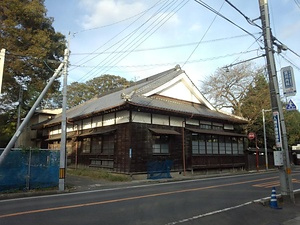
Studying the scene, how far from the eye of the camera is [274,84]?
10227 millimetres

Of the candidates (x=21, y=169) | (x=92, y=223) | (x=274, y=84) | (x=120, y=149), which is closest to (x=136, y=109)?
(x=120, y=149)

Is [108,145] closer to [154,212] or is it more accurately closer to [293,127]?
[154,212]

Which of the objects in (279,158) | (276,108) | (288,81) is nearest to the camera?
(279,158)

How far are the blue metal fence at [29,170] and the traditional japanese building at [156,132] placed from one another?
243 inches

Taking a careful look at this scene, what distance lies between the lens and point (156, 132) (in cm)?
1997

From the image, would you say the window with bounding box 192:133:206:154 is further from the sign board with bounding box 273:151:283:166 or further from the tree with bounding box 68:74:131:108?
the tree with bounding box 68:74:131:108

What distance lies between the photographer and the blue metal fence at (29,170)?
1205 centimetres

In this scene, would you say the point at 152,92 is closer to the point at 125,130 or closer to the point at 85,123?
the point at 125,130

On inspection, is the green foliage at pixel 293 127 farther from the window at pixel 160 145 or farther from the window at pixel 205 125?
the window at pixel 160 145

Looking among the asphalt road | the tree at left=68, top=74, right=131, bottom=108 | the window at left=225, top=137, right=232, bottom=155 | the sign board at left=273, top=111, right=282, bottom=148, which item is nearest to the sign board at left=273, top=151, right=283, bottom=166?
the sign board at left=273, top=111, right=282, bottom=148

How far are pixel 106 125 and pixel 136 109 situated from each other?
3.81 m

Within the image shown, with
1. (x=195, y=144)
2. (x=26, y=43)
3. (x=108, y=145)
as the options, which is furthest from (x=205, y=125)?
(x=26, y=43)

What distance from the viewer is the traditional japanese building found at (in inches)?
770

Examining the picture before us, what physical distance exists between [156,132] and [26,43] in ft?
36.3
